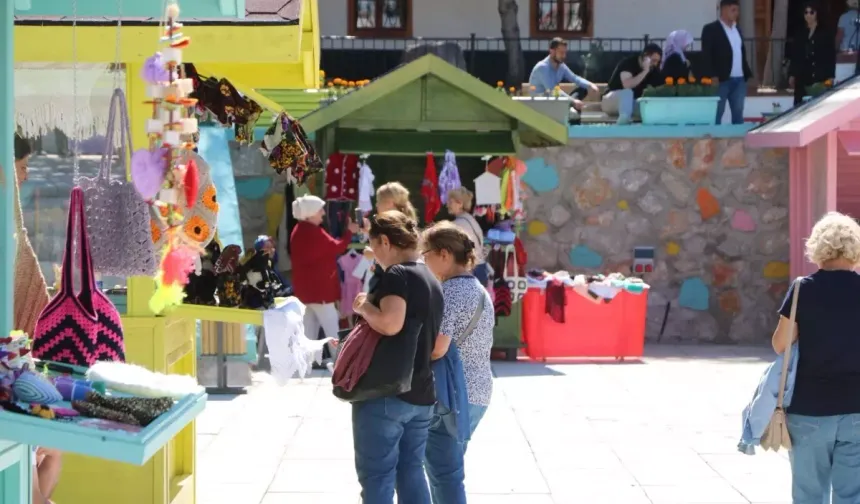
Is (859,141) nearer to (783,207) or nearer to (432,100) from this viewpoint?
(783,207)

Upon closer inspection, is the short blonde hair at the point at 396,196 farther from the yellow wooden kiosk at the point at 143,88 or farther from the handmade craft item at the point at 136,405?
the handmade craft item at the point at 136,405

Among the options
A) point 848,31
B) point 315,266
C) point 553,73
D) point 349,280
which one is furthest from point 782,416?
point 848,31

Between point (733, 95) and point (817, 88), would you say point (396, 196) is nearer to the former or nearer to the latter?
point (733, 95)

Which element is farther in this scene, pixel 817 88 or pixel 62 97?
pixel 817 88

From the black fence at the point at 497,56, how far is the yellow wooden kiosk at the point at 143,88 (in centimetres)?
1180

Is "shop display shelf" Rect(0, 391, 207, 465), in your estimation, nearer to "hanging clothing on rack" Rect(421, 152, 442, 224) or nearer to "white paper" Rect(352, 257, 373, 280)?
"white paper" Rect(352, 257, 373, 280)

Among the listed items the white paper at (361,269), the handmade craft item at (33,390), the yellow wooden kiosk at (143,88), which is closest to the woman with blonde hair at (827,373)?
the yellow wooden kiosk at (143,88)

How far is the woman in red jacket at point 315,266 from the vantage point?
12180mm


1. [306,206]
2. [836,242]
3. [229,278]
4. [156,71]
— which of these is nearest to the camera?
[156,71]

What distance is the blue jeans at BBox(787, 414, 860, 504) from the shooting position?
602 centimetres

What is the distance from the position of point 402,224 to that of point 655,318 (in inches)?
393

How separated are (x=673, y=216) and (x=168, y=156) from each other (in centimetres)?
1096

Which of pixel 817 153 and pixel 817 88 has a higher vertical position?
pixel 817 88

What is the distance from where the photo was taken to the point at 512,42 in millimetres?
18516
